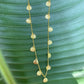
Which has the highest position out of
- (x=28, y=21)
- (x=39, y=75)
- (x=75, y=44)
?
(x=28, y=21)

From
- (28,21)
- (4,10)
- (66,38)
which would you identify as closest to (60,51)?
(66,38)

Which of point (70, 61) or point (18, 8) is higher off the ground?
point (18, 8)

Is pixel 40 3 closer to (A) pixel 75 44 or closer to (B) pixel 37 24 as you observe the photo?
(B) pixel 37 24

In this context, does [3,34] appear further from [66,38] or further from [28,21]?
[66,38]

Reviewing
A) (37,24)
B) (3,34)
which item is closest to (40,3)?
(37,24)

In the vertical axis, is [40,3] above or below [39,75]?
above
